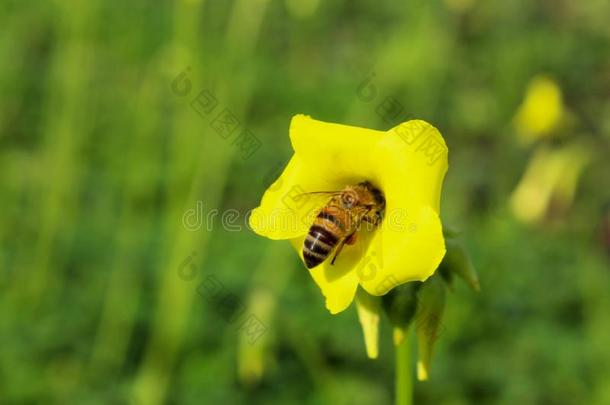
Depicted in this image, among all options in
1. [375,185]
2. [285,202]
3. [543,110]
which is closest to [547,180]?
[543,110]

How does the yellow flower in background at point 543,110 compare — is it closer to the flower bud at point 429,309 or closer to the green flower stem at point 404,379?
the flower bud at point 429,309

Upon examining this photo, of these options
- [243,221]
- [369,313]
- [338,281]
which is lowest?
[243,221]

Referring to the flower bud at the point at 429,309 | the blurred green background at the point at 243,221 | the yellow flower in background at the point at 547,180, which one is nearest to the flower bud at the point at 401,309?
the flower bud at the point at 429,309

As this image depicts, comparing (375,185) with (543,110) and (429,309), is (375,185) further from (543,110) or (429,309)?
(543,110)

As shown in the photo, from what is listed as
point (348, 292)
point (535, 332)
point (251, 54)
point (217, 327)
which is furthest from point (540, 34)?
point (348, 292)

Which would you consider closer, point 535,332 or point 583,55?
point 535,332

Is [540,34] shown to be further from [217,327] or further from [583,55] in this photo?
[217,327]

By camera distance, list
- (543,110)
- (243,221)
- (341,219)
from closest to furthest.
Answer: (341,219), (543,110), (243,221)
